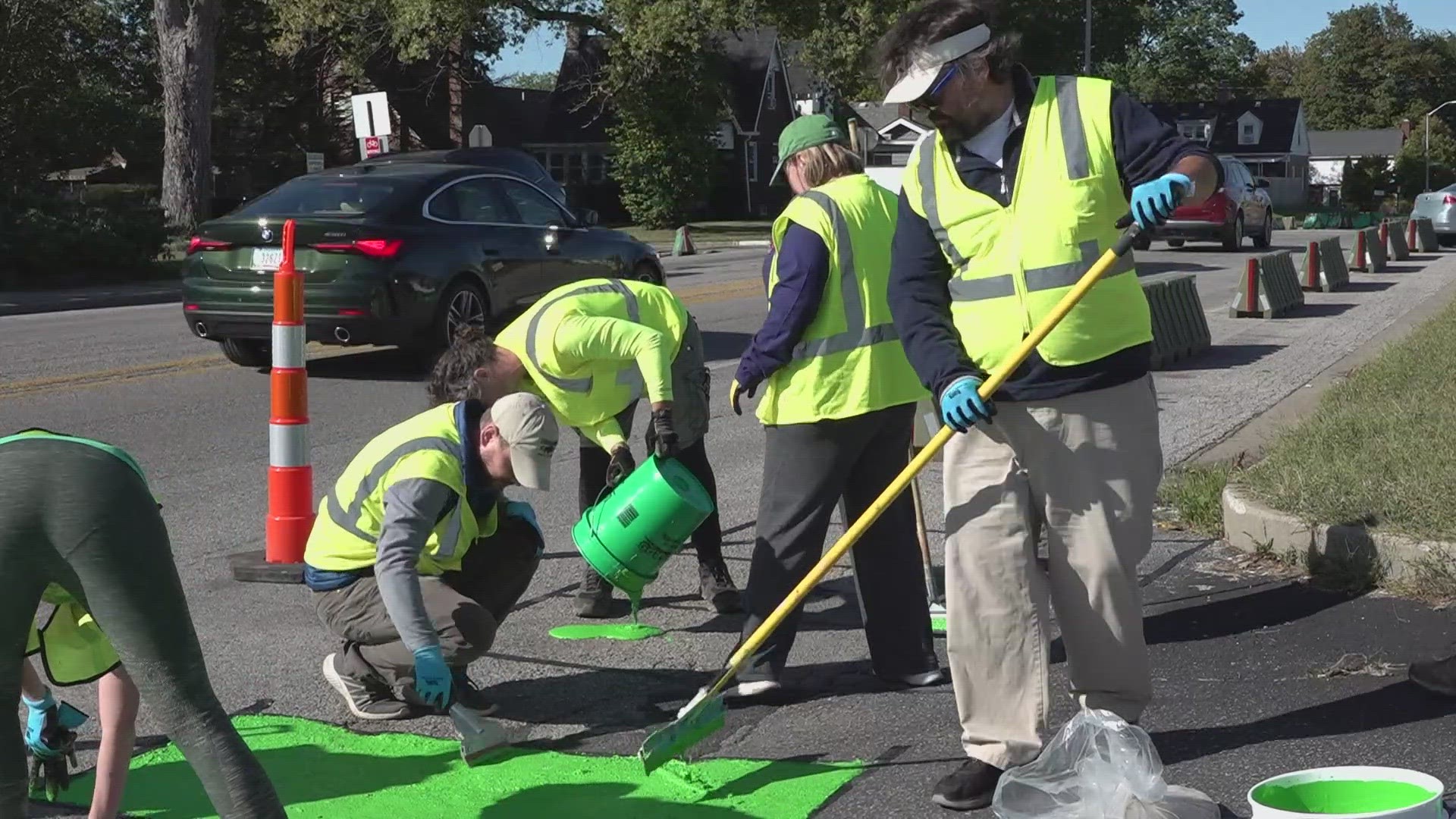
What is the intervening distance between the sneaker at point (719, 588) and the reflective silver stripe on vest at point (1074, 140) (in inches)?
107

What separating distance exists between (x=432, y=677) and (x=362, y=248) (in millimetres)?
8251

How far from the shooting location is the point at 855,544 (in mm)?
5309

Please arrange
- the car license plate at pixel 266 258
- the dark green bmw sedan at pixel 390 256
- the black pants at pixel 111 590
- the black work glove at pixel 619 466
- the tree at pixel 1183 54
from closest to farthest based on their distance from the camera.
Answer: the black pants at pixel 111 590
the black work glove at pixel 619 466
the dark green bmw sedan at pixel 390 256
the car license plate at pixel 266 258
the tree at pixel 1183 54

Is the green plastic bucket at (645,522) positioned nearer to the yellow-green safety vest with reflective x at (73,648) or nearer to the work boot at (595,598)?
the work boot at (595,598)

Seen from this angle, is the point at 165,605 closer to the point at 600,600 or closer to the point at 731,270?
the point at 600,600

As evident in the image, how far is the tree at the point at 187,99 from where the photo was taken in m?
29.5

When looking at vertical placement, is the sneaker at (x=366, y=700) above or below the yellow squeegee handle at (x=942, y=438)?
below

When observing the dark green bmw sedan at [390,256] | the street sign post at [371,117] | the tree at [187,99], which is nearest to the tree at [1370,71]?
the tree at [187,99]

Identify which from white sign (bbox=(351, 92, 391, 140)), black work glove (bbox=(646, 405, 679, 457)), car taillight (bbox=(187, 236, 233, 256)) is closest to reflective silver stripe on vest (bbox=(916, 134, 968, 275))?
black work glove (bbox=(646, 405, 679, 457))

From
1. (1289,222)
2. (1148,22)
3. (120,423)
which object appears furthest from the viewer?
(1148,22)

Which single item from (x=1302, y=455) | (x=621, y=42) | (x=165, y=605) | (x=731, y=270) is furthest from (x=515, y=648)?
(x=621, y=42)

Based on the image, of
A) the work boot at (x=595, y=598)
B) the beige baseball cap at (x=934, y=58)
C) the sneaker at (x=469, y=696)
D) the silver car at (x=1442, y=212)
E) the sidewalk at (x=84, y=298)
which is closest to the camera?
the beige baseball cap at (x=934, y=58)

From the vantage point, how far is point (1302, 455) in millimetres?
7711

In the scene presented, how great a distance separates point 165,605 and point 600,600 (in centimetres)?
303
